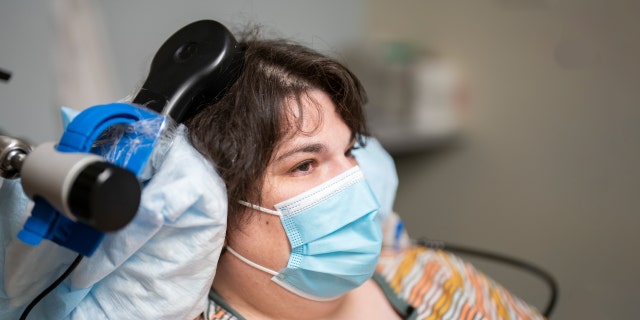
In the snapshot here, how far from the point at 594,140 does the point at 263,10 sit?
1395 millimetres

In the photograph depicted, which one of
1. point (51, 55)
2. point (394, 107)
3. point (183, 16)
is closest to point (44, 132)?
point (51, 55)

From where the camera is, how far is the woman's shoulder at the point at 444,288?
4.12ft

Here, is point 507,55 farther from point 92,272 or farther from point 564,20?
point 92,272

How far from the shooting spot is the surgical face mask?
1.02 metres

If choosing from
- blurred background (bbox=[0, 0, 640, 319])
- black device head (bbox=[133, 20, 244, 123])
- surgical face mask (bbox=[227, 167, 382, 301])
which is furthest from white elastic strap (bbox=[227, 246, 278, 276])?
blurred background (bbox=[0, 0, 640, 319])

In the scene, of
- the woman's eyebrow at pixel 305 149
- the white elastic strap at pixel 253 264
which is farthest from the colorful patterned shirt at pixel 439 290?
the woman's eyebrow at pixel 305 149

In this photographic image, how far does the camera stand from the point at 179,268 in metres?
0.88

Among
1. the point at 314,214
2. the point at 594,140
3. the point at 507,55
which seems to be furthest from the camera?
the point at 507,55

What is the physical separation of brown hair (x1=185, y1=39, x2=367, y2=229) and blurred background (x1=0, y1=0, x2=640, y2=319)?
10.1 inches

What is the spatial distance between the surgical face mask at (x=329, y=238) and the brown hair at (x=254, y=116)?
7 centimetres

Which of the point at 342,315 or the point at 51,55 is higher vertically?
the point at 51,55

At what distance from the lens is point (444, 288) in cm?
133

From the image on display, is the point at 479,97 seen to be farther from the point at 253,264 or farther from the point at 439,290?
the point at 253,264

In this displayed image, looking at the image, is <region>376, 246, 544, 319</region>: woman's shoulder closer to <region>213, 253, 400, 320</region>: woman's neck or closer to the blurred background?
<region>213, 253, 400, 320</region>: woman's neck
